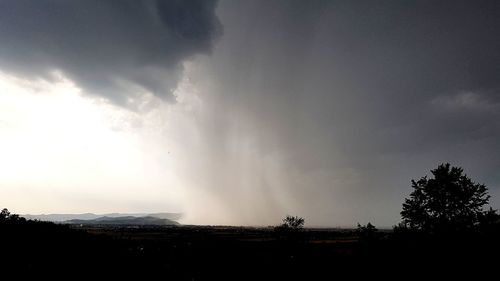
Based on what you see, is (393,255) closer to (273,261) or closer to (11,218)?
(273,261)

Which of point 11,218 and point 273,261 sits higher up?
point 11,218

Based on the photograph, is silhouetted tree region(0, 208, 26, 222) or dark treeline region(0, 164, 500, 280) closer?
dark treeline region(0, 164, 500, 280)

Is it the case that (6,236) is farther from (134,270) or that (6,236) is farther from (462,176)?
(462,176)

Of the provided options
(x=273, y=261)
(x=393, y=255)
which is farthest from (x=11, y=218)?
(x=393, y=255)

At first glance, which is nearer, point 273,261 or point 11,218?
point 273,261

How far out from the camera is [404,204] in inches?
1714

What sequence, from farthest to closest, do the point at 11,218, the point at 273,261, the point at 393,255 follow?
the point at 11,218 < the point at 273,261 < the point at 393,255

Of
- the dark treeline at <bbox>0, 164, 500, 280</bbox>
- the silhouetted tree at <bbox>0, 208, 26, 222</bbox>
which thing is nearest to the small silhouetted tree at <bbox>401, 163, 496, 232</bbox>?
the dark treeline at <bbox>0, 164, 500, 280</bbox>

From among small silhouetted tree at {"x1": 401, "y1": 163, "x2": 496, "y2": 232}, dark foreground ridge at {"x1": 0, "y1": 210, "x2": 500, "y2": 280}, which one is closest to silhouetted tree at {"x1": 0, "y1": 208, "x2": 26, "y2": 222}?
dark foreground ridge at {"x1": 0, "y1": 210, "x2": 500, "y2": 280}

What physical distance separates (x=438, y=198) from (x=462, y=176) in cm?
410

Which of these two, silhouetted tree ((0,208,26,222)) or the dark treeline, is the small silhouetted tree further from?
silhouetted tree ((0,208,26,222))

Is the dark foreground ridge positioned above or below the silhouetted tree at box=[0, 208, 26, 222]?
below

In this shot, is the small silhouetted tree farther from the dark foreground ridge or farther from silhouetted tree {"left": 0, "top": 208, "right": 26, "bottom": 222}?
silhouetted tree {"left": 0, "top": 208, "right": 26, "bottom": 222}

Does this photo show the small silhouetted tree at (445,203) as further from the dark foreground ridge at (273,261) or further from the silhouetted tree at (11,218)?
the silhouetted tree at (11,218)
